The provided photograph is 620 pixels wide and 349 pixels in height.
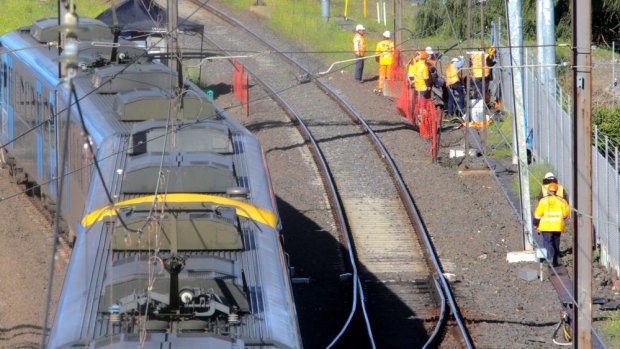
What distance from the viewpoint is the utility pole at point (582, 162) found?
11.7m

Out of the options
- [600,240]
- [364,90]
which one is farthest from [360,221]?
[364,90]

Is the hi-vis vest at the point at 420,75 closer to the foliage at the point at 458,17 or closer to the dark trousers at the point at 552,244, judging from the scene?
the dark trousers at the point at 552,244

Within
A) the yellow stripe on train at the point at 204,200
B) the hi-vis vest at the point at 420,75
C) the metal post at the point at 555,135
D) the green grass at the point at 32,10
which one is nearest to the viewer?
the yellow stripe on train at the point at 204,200

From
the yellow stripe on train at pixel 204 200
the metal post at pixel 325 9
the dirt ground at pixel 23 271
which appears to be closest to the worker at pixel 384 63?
the metal post at pixel 325 9

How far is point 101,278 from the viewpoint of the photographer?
926 cm

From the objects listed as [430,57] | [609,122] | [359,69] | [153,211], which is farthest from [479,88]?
[153,211]

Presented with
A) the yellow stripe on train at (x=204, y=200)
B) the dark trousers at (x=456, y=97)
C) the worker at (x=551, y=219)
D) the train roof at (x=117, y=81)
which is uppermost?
the dark trousers at (x=456, y=97)

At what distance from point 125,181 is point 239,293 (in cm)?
342

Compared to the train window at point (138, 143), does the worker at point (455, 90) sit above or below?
above

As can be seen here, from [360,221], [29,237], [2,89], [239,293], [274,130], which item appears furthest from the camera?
[274,130]

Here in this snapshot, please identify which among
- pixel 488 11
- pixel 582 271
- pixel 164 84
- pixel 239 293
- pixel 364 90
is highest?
pixel 488 11

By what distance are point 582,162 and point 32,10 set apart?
106 feet

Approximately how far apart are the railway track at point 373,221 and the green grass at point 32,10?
11.5 meters

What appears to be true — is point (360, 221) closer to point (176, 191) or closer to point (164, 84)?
point (164, 84)
